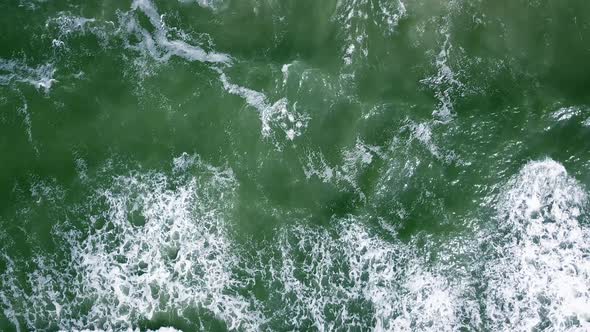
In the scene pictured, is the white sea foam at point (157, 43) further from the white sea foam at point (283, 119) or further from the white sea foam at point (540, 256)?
the white sea foam at point (540, 256)

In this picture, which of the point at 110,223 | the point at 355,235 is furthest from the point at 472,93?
the point at 110,223

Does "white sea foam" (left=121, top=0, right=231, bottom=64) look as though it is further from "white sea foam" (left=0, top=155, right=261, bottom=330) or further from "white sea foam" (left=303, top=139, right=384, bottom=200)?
"white sea foam" (left=303, top=139, right=384, bottom=200)

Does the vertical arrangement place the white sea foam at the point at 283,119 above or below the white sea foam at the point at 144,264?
above

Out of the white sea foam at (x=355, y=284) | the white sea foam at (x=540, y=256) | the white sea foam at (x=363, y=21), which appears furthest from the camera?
the white sea foam at (x=363, y=21)

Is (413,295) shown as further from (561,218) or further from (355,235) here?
(561,218)

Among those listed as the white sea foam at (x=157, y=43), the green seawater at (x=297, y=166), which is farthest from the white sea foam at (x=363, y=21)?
the white sea foam at (x=157, y=43)

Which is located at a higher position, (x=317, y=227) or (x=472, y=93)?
(x=472, y=93)

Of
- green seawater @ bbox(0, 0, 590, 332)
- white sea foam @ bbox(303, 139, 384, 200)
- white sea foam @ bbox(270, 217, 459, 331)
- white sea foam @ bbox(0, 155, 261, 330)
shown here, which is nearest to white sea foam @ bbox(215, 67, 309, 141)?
green seawater @ bbox(0, 0, 590, 332)
